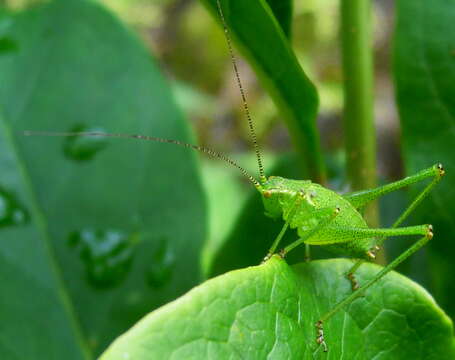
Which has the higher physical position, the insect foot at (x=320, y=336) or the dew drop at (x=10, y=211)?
the dew drop at (x=10, y=211)

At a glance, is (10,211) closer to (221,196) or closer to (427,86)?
(427,86)

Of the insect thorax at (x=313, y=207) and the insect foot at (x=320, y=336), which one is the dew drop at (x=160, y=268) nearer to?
the insect thorax at (x=313, y=207)

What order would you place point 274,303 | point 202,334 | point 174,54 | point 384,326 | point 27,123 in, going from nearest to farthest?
point 202,334, point 274,303, point 384,326, point 27,123, point 174,54

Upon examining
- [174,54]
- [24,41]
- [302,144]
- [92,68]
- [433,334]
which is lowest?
[433,334]

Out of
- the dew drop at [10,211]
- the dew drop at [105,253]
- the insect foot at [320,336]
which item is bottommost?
the insect foot at [320,336]

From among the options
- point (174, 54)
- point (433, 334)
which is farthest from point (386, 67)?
point (433, 334)

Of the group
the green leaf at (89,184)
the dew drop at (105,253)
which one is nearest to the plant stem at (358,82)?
the green leaf at (89,184)

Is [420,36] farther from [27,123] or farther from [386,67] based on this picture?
[386,67]
